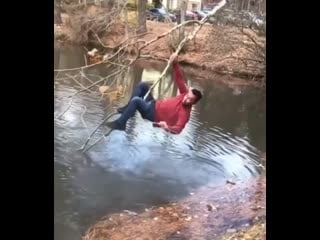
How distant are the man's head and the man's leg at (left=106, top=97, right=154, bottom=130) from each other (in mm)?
92

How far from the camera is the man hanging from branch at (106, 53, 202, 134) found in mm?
1236

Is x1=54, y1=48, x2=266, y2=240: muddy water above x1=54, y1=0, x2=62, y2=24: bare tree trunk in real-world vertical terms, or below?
below

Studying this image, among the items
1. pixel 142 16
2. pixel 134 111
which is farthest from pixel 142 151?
pixel 142 16

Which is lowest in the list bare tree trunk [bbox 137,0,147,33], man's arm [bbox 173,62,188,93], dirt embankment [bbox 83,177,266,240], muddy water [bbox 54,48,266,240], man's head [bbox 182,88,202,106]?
dirt embankment [bbox 83,177,266,240]

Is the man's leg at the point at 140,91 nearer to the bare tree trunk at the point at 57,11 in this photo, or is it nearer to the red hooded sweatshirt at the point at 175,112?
the red hooded sweatshirt at the point at 175,112

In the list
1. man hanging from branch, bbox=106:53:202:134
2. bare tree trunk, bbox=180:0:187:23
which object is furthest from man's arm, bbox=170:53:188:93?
bare tree trunk, bbox=180:0:187:23

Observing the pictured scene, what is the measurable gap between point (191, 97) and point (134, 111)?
155mm

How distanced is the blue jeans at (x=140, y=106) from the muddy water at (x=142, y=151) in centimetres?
2

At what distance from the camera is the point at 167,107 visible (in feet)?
4.08

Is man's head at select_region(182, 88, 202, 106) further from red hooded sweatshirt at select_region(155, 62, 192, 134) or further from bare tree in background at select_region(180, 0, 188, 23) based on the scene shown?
bare tree in background at select_region(180, 0, 188, 23)

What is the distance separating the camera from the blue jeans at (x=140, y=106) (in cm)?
123

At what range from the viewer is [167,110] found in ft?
4.08
